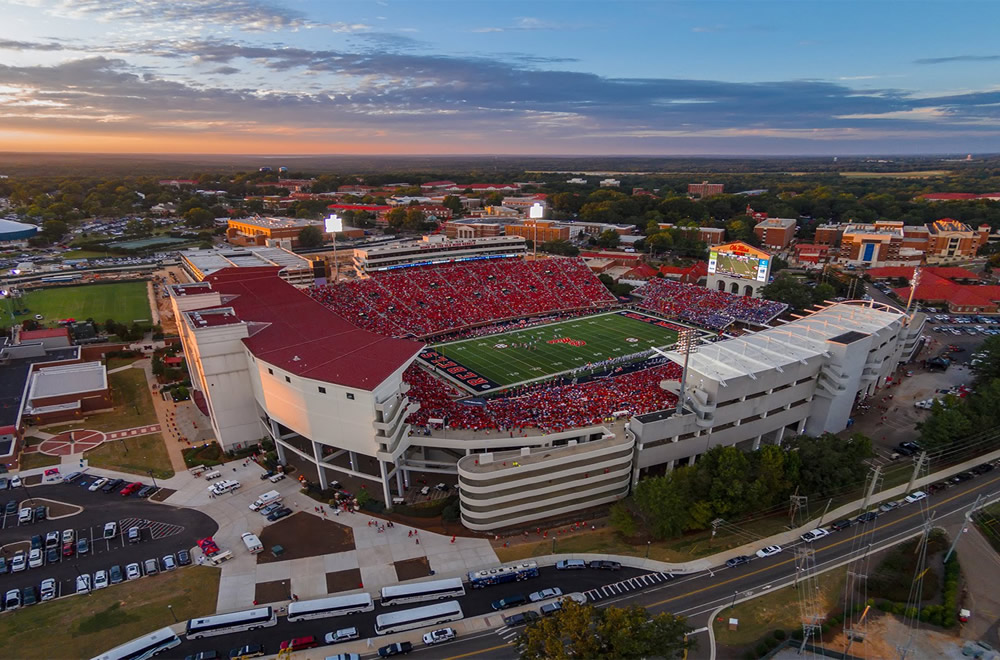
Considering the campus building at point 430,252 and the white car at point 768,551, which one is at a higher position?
the campus building at point 430,252

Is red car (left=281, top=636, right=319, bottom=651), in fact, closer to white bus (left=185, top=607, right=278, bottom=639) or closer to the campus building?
white bus (left=185, top=607, right=278, bottom=639)

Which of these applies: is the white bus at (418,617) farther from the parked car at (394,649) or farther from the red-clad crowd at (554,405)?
the red-clad crowd at (554,405)

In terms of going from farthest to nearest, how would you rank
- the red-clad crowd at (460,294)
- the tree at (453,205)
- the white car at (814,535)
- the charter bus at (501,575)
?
the tree at (453,205)
the red-clad crowd at (460,294)
the white car at (814,535)
the charter bus at (501,575)

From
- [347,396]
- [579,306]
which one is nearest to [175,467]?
[347,396]

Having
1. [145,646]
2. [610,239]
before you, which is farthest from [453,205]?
[145,646]

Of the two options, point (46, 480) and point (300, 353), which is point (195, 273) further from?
point (300, 353)

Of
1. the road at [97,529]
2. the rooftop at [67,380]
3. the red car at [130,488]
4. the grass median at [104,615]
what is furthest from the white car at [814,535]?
the rooftop at [67,380]
